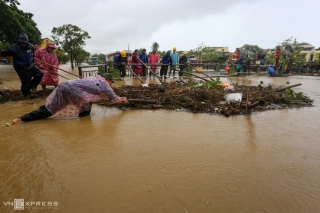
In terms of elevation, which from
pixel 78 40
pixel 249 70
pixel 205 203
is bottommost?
pixel 205 203

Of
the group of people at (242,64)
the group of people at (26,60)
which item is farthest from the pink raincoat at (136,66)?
the group of people at (242,64)

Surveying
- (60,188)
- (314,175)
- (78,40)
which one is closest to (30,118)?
(60,188)

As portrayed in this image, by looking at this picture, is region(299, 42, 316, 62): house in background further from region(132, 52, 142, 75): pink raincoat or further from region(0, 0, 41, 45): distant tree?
region(0, 0, 41, 45): distant tree

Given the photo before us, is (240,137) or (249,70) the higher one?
(249,70)

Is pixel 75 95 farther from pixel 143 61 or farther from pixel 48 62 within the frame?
pixel 143 61

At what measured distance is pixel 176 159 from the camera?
91.2 inches

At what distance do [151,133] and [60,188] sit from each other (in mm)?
1630

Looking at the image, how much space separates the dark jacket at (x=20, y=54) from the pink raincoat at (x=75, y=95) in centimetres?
233

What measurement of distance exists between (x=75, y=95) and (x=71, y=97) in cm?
9

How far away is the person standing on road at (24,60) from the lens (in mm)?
4910

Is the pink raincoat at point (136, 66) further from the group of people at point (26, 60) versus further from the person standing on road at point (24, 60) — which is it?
the person standing on road at point (24, 60)

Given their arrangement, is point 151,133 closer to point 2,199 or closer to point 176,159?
point 176,159

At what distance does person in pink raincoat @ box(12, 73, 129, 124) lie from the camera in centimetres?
352

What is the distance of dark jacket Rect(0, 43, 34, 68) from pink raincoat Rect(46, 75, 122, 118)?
7.64 ft
